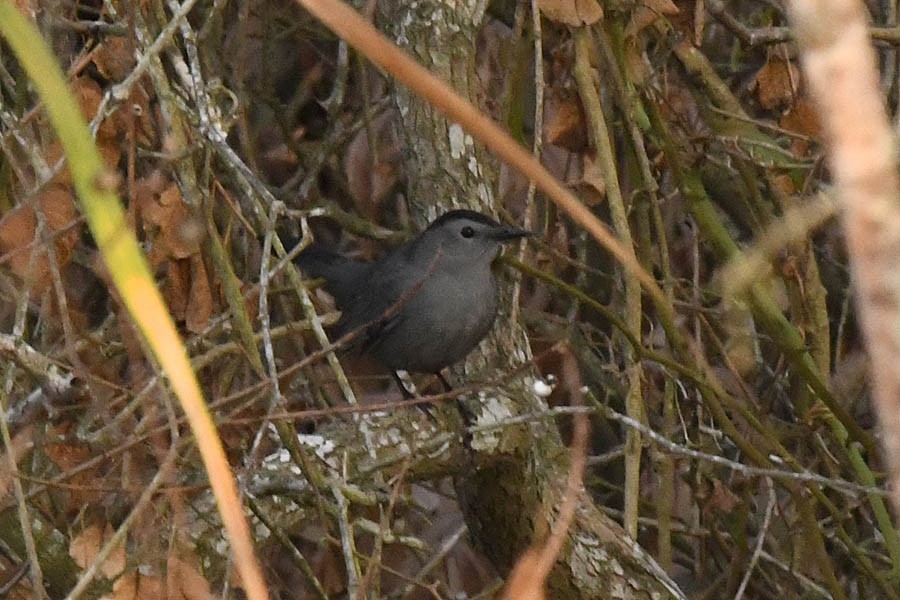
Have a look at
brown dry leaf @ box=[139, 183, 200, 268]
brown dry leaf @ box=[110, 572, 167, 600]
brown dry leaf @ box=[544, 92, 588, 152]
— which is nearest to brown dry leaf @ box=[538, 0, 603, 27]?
brown dry leaf @ box=[544, 92, 588, 152]

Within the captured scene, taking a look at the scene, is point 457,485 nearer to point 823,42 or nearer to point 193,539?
point 193,539

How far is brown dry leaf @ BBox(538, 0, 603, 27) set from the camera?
10.1 ft

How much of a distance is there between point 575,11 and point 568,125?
0.38 metres

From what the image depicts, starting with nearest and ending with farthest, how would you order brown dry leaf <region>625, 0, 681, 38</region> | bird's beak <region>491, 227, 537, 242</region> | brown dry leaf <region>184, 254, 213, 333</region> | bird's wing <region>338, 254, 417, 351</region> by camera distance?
brown dry leaf <region>184, 254, 213, 333</region>, brown dry leaf <region>625, 0, 681, 38</region>, bird's beak <region>491, 227, 537, 242</region>, bird's wing <region>338, 254, 417, 351</region>

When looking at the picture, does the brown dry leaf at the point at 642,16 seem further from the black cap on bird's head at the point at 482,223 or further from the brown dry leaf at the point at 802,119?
the black cap on bird's head at the point at 482,223

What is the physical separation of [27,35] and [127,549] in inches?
85.0

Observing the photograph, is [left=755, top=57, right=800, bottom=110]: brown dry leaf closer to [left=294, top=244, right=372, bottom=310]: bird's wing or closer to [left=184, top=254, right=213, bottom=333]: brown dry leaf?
[left=294, top=244, right=372, bottom=310]: bird's wing

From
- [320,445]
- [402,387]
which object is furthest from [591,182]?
[402,387]

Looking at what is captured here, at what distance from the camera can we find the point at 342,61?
4.12 metres

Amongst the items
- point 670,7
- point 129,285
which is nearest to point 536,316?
point 670,7

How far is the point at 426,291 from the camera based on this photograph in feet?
12.8

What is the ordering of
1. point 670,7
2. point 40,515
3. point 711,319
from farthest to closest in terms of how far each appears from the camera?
point 711,319, point 670,7, point 40,515

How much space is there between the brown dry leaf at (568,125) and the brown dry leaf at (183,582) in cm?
176

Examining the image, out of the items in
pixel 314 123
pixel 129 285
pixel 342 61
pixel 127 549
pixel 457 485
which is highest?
pixel 129 285
